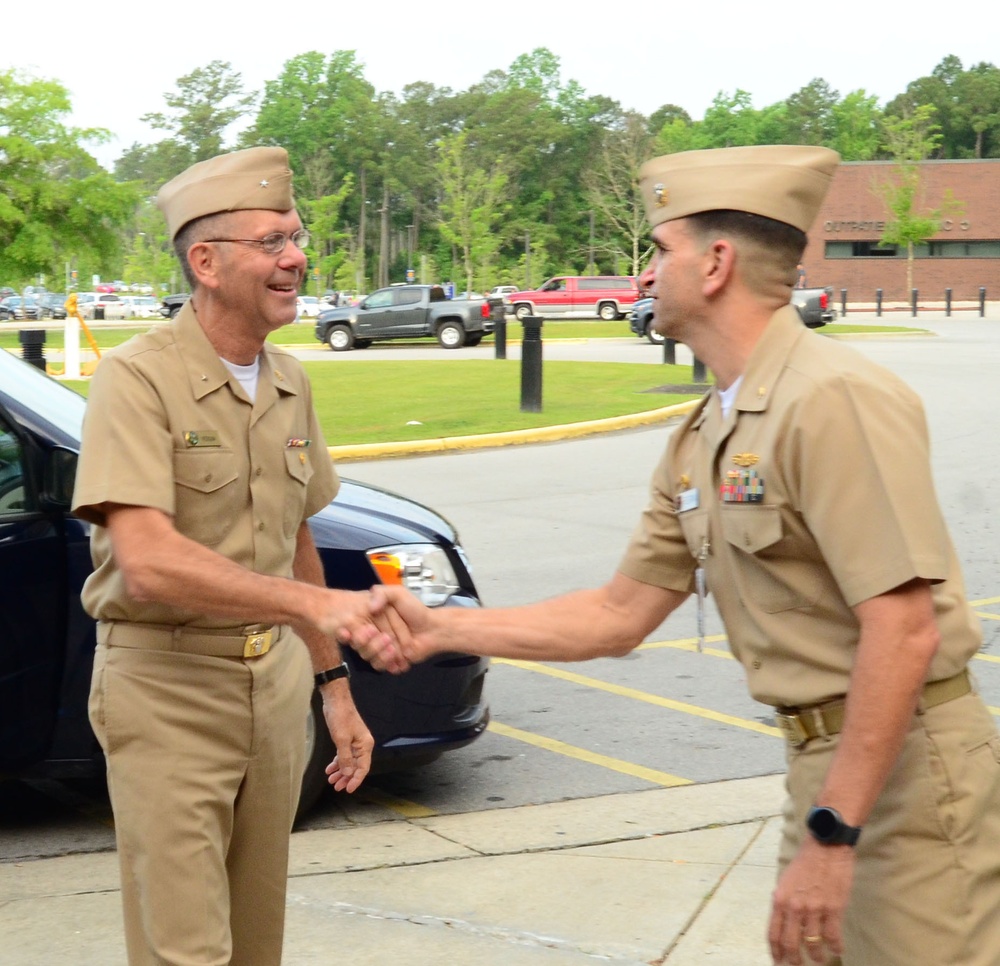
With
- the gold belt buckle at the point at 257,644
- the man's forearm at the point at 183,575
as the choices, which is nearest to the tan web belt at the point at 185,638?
the gold belt buckle at the point at 257,644

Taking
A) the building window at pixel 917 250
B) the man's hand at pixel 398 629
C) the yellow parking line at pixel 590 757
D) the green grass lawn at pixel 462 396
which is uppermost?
the building window at pixel 917 250

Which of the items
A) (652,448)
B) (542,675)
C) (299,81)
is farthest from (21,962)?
(299,81)

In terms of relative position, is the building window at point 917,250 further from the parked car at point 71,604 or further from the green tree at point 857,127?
the parked car at point 71,604

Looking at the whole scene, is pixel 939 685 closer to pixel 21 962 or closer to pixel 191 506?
pixel 191 506

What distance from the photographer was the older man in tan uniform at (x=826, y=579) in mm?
2217

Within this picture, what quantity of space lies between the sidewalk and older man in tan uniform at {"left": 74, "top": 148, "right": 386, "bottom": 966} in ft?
3.77

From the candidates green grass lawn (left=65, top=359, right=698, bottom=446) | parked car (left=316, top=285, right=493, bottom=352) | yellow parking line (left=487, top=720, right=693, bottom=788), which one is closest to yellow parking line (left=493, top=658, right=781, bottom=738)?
yellow parking line (left=487, top=720, right=693, bottom=788)

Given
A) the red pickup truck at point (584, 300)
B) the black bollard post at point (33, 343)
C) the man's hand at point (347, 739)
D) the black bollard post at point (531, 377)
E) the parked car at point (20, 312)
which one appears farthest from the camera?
the parked car at point (20, 312)

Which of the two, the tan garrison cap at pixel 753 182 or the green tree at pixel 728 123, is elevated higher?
the green tree at pixel 728 123

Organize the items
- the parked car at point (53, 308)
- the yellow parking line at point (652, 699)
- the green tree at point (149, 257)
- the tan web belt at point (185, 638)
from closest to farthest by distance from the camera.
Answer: the tan web belt at point (185, 638)
the yellow parking line at point (652, 699)
the parked car at point (53, 308)
the green tree at point (149, 257)

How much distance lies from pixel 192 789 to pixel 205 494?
0.58 meters

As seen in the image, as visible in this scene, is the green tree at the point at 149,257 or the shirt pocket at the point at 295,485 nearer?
the shirt pocket at the point at 295,485

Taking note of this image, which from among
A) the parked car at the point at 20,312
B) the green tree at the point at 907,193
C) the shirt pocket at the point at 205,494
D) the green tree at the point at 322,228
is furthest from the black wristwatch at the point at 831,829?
the green tree at the point at 322,228

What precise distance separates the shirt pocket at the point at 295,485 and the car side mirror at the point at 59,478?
1469 millimetres
